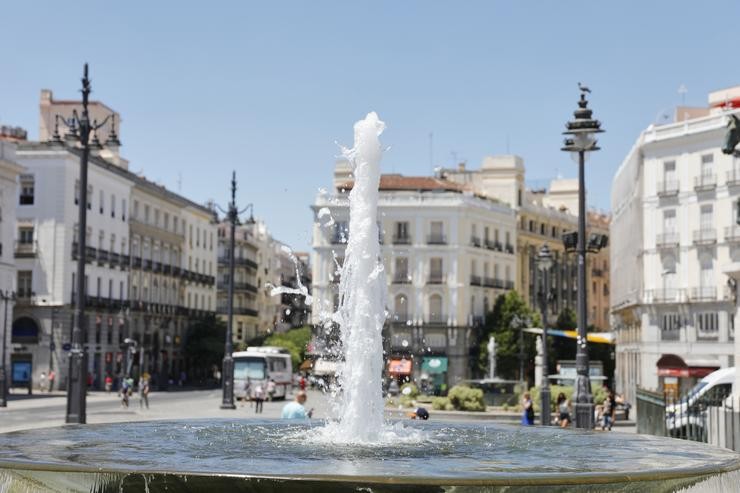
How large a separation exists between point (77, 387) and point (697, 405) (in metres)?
13.2

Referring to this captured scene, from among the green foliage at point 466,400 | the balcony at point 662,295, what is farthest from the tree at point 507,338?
the green foliage at point 466,400

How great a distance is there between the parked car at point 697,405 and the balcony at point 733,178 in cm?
3023

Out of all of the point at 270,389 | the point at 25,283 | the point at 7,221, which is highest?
the point at 7,221

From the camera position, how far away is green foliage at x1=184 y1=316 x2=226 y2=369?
89188mm

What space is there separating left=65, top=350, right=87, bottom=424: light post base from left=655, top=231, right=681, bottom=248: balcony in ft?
140

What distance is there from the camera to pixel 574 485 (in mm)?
8141

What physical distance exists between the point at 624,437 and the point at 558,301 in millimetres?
85639

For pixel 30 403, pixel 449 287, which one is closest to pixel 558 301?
pixel 449 287

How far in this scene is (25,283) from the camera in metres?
67.8

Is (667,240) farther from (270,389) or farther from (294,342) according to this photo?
(294,342)

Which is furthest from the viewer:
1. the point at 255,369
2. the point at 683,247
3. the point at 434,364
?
the point at 434,364

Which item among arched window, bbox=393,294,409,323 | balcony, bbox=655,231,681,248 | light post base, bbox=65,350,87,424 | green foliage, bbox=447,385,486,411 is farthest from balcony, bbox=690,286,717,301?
light post base, bbox=65,350,87,424

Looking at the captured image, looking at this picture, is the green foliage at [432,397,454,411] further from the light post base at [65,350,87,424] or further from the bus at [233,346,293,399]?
the bus at [233,346,293,399]

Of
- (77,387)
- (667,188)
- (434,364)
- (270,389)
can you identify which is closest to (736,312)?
(77,387)
